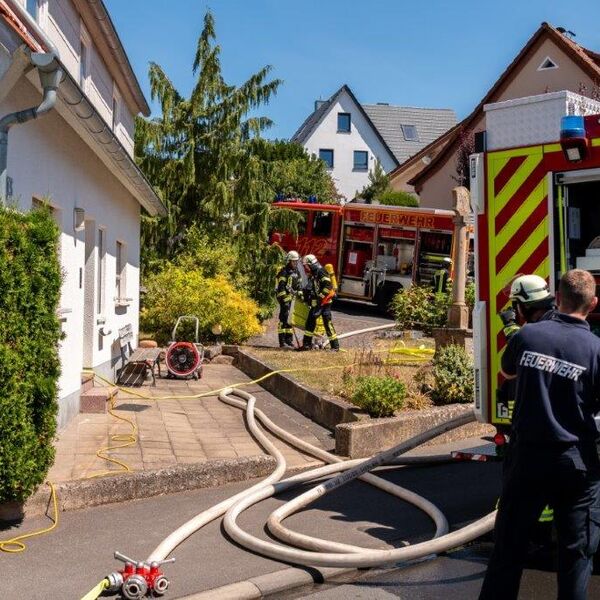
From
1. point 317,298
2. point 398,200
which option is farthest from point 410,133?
point 317,298

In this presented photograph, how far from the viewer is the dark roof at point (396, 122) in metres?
54.6

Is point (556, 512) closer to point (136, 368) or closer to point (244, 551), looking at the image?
point (244, 551)

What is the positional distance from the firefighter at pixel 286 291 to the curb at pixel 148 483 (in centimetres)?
766

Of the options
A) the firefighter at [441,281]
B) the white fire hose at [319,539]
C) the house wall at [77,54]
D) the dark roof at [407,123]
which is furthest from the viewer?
the dark roof at [407,123]

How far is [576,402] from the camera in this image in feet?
12.9

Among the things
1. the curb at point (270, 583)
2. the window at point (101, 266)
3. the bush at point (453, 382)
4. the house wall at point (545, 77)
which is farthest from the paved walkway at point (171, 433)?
the house wall at point (545, 77)

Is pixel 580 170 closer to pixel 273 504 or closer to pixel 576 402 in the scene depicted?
pixel 576 402

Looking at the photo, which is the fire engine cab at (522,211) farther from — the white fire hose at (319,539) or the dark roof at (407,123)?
the dark roof at (407,123)

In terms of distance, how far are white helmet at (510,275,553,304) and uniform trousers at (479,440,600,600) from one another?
135 cm

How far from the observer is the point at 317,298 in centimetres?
1470

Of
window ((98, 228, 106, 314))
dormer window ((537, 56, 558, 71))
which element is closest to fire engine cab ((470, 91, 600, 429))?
window ((98, 228, 106, 314))

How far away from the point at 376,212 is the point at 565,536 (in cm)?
1938

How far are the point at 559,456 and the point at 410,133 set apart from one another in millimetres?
56966

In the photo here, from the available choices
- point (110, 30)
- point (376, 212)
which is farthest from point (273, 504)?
point (376, 212)
